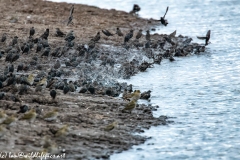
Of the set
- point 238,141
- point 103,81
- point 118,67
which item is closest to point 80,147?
point 238,141

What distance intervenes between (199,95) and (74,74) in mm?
3457

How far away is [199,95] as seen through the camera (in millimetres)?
17234

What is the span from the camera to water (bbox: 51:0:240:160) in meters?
13.1

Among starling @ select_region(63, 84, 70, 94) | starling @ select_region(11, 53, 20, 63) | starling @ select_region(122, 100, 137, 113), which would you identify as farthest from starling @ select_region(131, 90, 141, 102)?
starling @ select_region(11, 53, 20, 63)

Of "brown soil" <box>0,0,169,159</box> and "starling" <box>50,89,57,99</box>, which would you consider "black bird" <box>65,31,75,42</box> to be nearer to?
"brown soil" <box>0,0,169,159</box>

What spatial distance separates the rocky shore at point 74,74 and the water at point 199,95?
0.43 m

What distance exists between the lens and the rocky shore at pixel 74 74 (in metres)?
12.1

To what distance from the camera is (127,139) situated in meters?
12.9

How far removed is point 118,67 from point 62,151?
7.90 m

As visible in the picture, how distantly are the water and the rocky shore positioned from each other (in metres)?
0.43

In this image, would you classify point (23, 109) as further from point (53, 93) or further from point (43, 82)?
point (43, 82)

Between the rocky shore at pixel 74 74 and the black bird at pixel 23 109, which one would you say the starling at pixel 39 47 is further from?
the black bird at pixel 23 109

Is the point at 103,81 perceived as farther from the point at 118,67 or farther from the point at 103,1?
the point at 103,1

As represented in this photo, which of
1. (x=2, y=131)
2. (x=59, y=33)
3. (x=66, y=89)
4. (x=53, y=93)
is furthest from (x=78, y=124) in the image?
(x=59, y=33)
